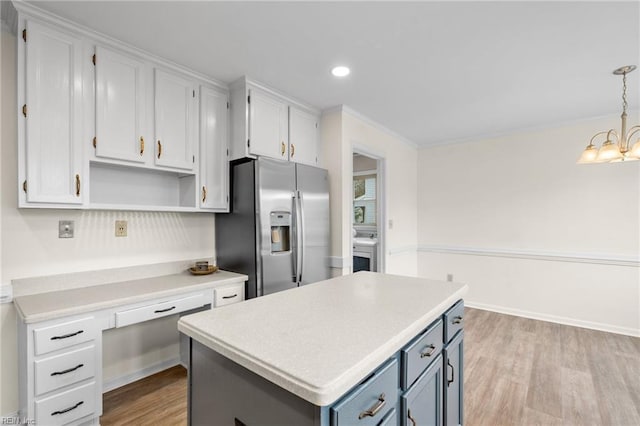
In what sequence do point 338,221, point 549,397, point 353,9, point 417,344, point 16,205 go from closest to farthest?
1. point 417,344
2. point 353,9
3. point 16,205
4. point 549,397
5. point 338,221

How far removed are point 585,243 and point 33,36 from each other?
5.36 meters

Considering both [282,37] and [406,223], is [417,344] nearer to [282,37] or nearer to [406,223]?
[282,37]

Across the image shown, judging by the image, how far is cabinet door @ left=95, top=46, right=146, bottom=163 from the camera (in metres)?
2.01

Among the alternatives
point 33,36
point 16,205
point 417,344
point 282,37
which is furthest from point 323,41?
point 16,205

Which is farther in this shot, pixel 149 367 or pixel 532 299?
pixel 532 299

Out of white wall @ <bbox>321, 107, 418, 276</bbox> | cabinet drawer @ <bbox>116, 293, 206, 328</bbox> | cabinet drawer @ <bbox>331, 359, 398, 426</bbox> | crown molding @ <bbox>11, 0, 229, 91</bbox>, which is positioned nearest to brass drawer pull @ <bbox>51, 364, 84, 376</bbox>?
cabinet drawer @ <bbox>116, 293, 206, 328</bbox>

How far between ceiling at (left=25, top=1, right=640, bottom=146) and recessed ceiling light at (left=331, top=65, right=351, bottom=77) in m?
0.07

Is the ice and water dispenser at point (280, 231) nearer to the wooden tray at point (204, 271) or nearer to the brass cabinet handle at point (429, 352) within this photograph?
the wooden tray at point (204, 271)

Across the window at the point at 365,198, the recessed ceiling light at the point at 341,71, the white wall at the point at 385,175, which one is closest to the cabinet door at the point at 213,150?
the recessed ceiling light at the point at 341,71

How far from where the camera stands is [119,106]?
82.3 inches

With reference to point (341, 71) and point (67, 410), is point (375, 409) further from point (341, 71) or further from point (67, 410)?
point (341, 71)

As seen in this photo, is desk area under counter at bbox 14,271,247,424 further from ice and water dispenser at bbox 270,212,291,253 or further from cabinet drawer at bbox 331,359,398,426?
cabinet drawer at bbox 331,359,398,426

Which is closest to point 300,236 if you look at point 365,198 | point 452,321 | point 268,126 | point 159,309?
point 268,126

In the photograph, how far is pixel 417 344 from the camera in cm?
118
